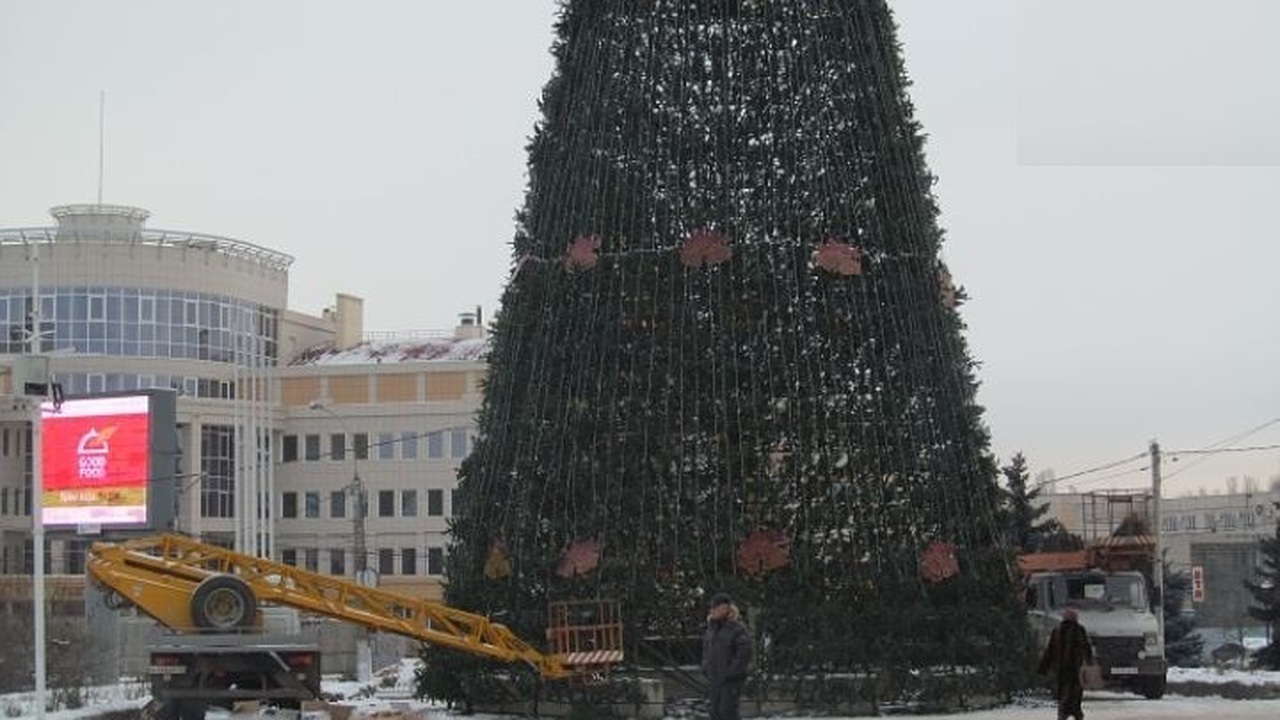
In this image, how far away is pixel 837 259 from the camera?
900 inches

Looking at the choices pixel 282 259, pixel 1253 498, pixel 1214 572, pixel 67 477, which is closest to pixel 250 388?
pixel 282 259

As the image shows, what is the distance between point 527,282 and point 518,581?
408 centimetres

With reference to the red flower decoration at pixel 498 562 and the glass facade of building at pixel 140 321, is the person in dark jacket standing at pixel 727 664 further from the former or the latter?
the glass facade of building at pixel 140 321

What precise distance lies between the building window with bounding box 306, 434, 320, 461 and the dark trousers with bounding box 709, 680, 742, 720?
77.4m

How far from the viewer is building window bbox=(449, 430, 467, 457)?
88562 millimetres

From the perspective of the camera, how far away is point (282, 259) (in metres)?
88.6

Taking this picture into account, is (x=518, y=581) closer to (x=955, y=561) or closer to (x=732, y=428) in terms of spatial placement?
(x=732, y=428)

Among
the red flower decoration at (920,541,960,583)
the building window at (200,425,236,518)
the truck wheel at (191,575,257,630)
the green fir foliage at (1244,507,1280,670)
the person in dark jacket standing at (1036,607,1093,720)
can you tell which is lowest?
the green fir foliage at (1244,507,1280,670)

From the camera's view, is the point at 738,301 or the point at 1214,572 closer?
the point at 738,301

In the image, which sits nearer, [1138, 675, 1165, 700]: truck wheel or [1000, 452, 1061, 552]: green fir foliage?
[1138, 675, 1165, 700]: truck wheel

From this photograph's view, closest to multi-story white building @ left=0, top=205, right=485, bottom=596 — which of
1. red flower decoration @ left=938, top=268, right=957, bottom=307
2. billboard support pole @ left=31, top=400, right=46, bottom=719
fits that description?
billboard support pole @ left=31, top=400, right=46, bottom=719

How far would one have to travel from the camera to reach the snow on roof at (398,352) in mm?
90688

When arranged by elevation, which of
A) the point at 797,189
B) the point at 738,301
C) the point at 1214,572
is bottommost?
the point at 1214,572

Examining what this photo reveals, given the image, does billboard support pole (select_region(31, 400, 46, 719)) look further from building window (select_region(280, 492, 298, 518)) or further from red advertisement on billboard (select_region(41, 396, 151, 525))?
building window (select_region(280, 492, 298, 518))
